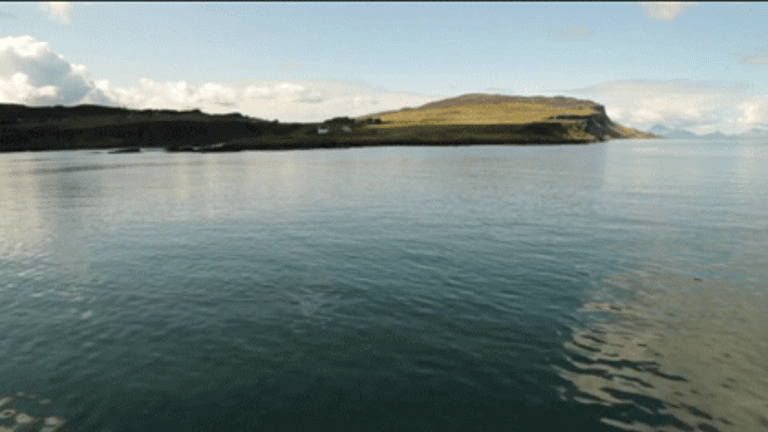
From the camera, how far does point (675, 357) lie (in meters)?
17.2

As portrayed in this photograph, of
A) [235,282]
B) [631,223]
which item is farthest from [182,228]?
[631,223]

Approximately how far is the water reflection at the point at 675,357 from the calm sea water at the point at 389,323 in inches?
3.4

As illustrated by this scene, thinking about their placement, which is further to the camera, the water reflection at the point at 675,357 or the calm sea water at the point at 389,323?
the calm sea water at the point at 389,323

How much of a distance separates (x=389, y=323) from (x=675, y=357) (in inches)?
453

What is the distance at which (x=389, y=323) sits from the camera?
2061 cm

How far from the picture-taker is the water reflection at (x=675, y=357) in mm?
13836

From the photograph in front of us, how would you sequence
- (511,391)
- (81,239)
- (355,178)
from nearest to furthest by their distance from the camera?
(511,391) < (81,239) < (355,178)

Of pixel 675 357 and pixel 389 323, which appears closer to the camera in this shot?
pixel 675 357

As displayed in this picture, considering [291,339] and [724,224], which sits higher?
[724,224]

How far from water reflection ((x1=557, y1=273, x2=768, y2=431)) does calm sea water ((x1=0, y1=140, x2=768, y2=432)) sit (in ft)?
0.29

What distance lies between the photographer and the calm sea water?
46.9 ft

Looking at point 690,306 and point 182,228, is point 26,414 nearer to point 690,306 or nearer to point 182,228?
point 690,306

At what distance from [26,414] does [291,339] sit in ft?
29.3

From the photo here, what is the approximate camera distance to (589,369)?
54.1 ft
